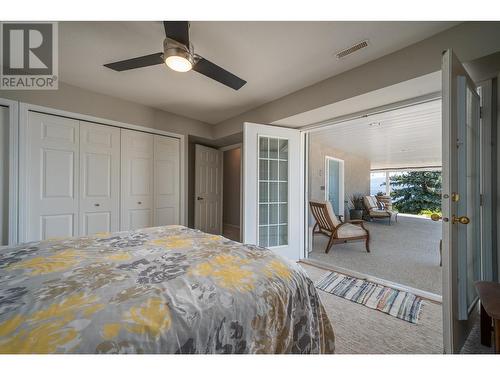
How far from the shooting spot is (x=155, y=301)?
0.69 m

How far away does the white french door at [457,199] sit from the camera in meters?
1.19

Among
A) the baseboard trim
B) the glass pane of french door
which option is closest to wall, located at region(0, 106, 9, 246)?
the baseboard trim

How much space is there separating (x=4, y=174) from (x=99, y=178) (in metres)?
0.82

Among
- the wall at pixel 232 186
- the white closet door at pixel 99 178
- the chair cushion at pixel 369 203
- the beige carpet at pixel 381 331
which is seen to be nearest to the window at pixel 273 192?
the beige carpet at pixel 381 331

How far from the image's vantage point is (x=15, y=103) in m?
2.17

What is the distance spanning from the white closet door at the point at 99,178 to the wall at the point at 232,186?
2887mm

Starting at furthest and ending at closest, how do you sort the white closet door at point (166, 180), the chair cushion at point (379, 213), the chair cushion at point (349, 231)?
the chair cushion at point (379, 213), the chair cushion at point (349, 231), the white closet door at point (166, 180)

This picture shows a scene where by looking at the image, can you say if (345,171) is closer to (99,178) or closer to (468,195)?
(468,195)

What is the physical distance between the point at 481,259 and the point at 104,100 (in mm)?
4336

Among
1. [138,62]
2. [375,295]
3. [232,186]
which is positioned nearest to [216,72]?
[138,62]

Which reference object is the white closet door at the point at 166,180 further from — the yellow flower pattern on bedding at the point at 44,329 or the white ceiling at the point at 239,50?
the yellow flower pattern on bedding at the point at 44,329

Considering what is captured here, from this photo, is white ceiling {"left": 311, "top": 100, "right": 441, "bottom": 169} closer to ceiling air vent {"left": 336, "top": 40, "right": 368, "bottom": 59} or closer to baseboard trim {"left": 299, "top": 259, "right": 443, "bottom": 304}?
ceiling air vent {"left": 336, "top": 40, "right": 368, "bottom": 59}
